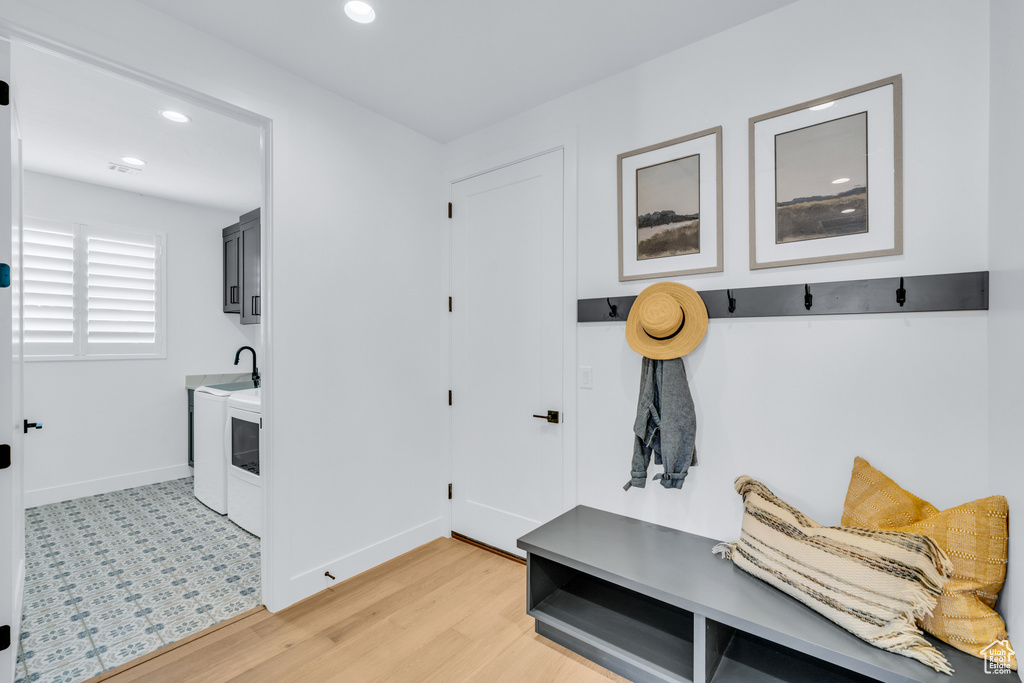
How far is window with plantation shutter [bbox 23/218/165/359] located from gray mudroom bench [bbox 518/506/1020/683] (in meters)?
3.88

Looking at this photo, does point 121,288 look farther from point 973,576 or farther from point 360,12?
point 973,576

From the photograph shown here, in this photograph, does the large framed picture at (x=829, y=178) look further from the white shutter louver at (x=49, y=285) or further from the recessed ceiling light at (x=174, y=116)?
the white shutter louver at (x=49, y=285)

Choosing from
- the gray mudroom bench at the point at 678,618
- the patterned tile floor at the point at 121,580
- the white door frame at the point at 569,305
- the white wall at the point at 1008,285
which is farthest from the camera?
the white door frame at the point at 569,305

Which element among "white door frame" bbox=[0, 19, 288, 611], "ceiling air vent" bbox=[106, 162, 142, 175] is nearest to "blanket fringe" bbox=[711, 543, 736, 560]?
"white door frame" bbox=[0, 19, 288, 611]

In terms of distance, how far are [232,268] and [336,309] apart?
2.44 m

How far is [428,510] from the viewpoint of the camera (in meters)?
2.87

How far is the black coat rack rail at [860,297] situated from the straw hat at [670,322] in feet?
0.21

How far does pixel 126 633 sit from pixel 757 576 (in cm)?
251

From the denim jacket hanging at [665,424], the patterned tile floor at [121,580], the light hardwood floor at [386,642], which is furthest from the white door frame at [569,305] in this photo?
the patterned tile floor at [121,580]

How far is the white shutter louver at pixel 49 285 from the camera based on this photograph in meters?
3.42

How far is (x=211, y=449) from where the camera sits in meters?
3.35

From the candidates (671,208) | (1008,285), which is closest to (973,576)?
(1008,285)

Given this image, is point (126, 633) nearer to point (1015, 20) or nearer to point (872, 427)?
point (872, 427)

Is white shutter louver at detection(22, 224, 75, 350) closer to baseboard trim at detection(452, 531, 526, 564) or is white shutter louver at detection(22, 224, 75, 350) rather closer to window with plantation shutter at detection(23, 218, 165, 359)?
window with plantation shutter at detection(23, 218, 165, 359)
